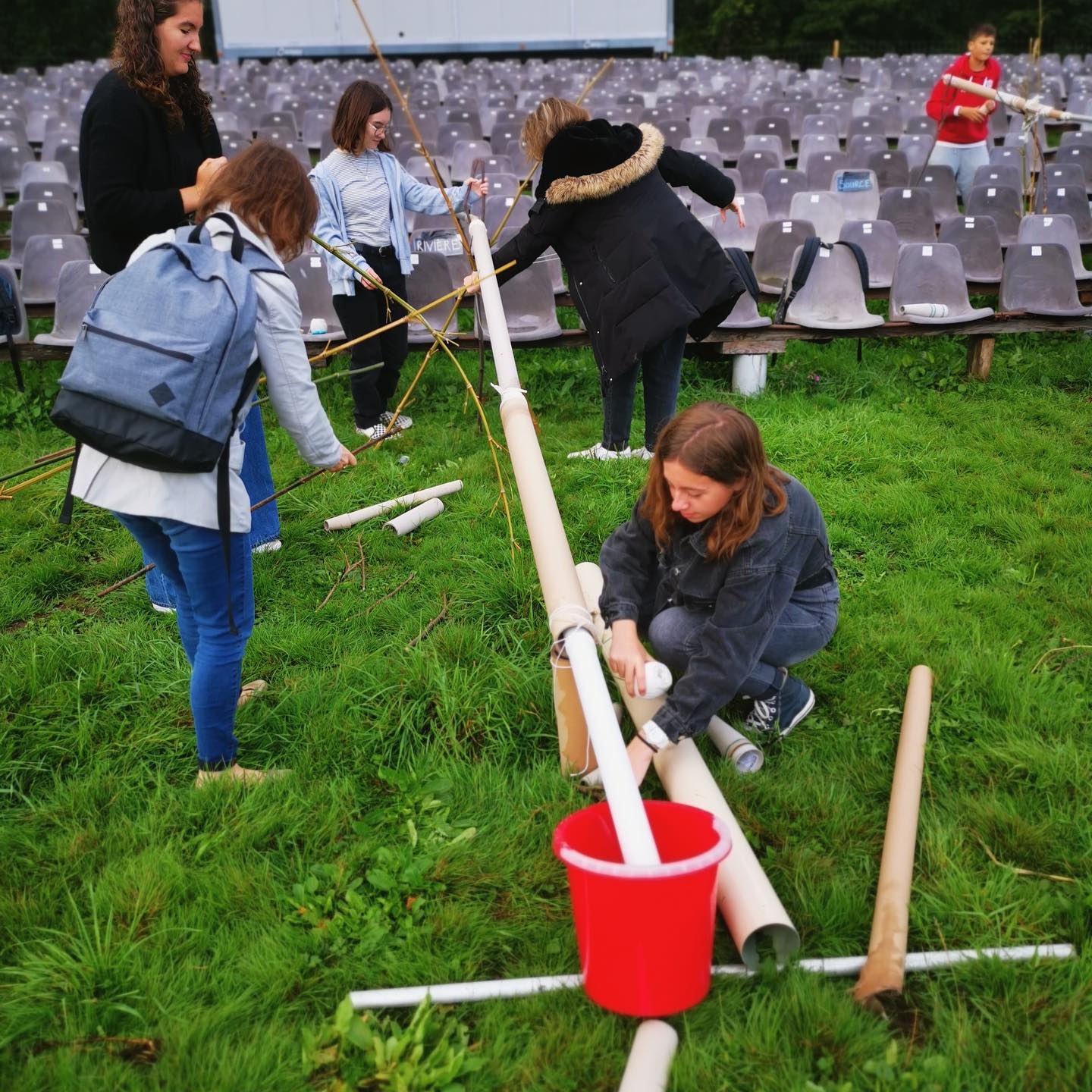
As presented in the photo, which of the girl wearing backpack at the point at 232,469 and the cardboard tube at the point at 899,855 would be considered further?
the girl wearing backpack at the point at 232,469

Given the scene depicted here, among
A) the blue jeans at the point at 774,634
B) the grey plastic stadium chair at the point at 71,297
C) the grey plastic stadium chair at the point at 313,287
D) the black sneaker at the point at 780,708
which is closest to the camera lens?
the blue jeans at the point at 774,634

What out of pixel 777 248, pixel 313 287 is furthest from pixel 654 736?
pixel 777 248

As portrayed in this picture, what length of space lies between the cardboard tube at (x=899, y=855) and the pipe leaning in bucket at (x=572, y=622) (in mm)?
546

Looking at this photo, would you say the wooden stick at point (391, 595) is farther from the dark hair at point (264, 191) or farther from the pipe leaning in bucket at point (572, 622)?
the dark hair at point (264, 191)

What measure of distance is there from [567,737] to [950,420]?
11.2ft

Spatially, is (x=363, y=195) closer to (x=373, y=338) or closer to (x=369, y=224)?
(x=369, y=224)

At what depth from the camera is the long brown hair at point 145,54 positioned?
2.90m

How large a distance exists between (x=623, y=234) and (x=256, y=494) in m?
1.81

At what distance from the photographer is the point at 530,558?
3.64 meters

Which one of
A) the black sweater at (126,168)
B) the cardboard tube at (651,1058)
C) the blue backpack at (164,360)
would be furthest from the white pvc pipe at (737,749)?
the black sweater at (126,168)

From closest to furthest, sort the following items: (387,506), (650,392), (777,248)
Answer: (387,506), (650,392), (777,248)

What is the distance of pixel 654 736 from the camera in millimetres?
2271

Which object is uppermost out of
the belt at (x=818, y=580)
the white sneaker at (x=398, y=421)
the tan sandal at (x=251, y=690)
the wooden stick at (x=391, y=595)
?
the belt at (x=818, y=580)

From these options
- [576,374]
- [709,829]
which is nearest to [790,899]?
[709,829]
